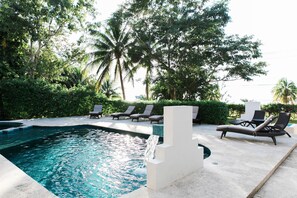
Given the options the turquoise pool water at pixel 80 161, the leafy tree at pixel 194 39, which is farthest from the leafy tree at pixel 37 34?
the turquoise pool water at pixel 80 161

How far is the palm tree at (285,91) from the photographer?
37.2 m

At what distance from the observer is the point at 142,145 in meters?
7.69

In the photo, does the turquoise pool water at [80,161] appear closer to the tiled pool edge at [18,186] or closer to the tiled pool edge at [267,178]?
the tiled pool edge at [18,186]

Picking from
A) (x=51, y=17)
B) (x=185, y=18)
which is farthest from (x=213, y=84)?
(x=51, y=17)

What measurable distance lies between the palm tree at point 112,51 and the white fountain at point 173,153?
56.7 feet

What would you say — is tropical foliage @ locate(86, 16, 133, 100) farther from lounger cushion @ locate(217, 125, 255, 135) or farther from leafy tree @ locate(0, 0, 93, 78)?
lounger cushion @ locate(217, 125, 255, 135)

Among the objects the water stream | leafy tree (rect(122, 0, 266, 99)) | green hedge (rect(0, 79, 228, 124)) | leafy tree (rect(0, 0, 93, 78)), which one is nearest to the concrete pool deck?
the water stream

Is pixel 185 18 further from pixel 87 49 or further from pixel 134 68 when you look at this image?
pixel 87 49

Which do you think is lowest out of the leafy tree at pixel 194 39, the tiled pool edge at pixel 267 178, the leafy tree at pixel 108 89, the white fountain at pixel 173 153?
the tiled pool edge at pixel 267 178

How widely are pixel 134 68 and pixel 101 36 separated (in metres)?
4.77

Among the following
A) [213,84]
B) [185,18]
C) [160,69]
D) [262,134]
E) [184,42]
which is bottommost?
[262,134]

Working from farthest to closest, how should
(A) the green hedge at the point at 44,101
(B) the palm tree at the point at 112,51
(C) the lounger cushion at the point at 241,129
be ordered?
1. (B) the palm tree at the point at 112,51
2. (A) the green hedge at the point at 44,101
3. (C) the lounger cushion at the point at 241,129

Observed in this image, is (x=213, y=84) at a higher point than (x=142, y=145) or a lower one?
higher

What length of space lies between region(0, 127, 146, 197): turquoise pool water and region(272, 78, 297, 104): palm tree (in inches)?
1515
